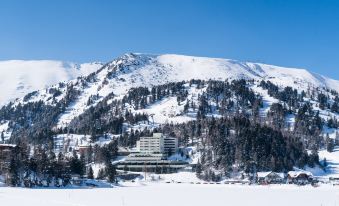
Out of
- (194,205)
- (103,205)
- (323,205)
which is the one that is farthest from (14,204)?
(323,205)

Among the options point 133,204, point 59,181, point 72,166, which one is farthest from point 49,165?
point 133,204

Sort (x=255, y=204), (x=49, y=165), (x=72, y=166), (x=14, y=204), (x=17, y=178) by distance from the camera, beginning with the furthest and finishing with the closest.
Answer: (x=72, y=166), (x=49, y=165), (x=17, y=178), (x=255, y=204), (x=14, y=204)

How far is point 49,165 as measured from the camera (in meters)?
154

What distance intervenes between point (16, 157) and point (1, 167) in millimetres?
5274

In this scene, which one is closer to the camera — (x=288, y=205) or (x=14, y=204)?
(x=14, y=204)

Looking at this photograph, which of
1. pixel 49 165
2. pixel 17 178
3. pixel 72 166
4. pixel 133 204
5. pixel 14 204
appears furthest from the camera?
pixel 72 166

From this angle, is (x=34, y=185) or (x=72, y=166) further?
(x=72, y=166)

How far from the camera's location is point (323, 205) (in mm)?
83562

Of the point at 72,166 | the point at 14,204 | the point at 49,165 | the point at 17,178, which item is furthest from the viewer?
the point at 72,166

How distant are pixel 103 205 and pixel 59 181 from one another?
9070 cm

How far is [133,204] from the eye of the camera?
3059 inches

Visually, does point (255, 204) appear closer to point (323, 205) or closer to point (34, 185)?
point (323, 205)

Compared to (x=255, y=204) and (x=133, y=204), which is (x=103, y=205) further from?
(x=255, y=204)

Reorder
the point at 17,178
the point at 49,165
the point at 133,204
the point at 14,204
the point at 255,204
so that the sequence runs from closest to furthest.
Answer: the point at 14,204, the point at 133,204, the point at 255,204, the point at 17,178, the point at 49,165
